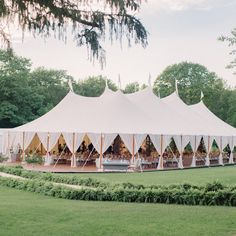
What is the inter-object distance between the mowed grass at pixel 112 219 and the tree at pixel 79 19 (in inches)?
129

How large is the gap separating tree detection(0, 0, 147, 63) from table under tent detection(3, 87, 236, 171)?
54.9 ft

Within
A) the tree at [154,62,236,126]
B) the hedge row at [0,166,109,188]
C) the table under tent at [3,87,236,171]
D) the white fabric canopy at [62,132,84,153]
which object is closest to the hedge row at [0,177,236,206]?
the hedge row at [0,166,109,188]

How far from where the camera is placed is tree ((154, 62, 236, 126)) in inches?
1965

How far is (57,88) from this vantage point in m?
56.1

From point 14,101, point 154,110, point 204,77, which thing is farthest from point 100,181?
point 204,77

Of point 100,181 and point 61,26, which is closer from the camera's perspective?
point 61,26

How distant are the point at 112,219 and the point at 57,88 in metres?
48.1

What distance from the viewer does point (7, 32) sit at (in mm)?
5621

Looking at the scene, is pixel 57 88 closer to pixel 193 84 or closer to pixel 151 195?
pixel 193 84

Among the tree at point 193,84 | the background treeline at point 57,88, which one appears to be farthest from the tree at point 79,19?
the tree at point 193,84

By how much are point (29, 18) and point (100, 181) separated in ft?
30.3

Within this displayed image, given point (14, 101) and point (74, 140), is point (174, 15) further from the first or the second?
point (14, 101)

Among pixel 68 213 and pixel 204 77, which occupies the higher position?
pixel 204 77

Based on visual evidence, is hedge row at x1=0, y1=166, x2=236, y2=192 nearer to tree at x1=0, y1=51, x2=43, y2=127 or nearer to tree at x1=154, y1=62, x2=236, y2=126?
tree at x1=0, y1=51, x2=43, y2=127
